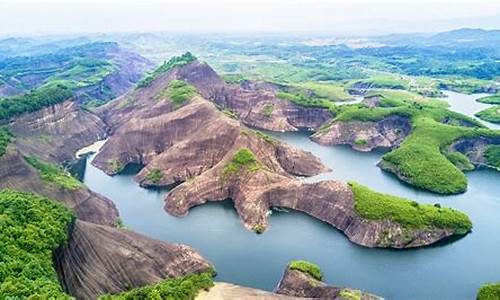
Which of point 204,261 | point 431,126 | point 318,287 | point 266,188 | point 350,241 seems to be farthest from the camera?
point 431,126

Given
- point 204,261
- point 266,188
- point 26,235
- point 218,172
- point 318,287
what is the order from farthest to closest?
point 218,172 → point 266,188 → point 204,261 → point 318,287 → point 26,235

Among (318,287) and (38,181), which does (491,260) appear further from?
(38,181)

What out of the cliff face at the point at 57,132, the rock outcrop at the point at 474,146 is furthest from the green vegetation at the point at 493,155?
the cliff face at the point at 57,132

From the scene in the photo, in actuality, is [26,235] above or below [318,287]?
above

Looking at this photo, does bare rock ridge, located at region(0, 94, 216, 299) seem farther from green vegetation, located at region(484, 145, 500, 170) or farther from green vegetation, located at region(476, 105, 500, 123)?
green vegetation, located at region(476, 105, 500, 123)

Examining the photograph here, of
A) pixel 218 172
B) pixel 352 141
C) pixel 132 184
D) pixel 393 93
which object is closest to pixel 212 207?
pixel 218 172
